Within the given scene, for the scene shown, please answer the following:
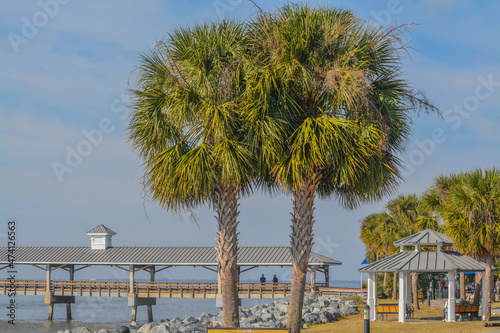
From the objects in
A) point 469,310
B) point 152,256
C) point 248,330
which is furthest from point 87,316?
point 248,330

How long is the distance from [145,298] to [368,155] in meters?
31.6

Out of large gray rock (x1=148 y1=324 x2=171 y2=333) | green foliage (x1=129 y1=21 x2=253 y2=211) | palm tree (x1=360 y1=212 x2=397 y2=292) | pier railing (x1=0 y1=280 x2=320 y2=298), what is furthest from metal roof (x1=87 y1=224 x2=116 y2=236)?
green foliage (x1=129 y1=21 x2=253 y2=211)

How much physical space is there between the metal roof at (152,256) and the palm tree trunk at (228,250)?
24.2 meters

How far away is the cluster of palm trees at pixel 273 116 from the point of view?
14.6 meters

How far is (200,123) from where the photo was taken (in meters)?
15.6

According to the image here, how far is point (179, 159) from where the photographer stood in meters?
15.1

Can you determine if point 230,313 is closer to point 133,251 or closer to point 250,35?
point 250,35

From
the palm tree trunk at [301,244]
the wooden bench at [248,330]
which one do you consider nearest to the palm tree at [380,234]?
the palm tree trunk at [301,244]

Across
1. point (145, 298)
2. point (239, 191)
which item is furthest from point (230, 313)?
point (145, 298)

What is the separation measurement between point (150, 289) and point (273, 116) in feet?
98.3

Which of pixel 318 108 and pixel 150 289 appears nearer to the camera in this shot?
pixel 318 108

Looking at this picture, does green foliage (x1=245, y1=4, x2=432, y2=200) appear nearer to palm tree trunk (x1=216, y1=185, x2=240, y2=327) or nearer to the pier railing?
palm tree trunk (x1=216, y1=185, x2=240, y2=327)

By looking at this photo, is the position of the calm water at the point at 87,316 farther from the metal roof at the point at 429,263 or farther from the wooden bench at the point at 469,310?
the wooden bench at the point at 469,310

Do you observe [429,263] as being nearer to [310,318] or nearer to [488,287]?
[488,287]
